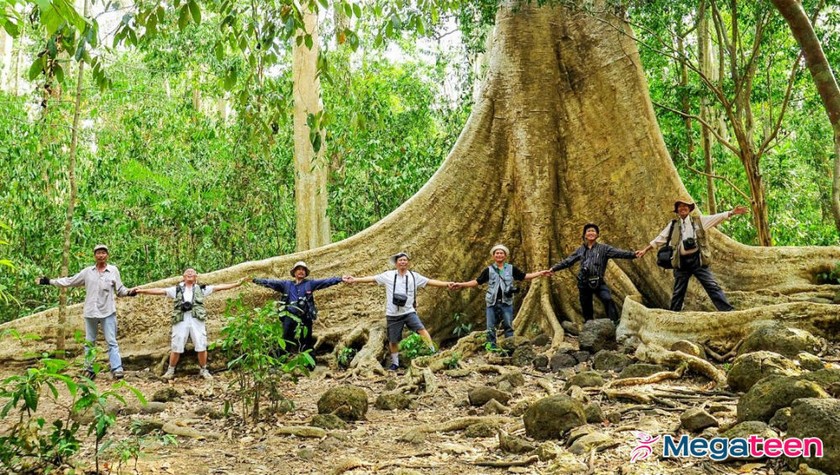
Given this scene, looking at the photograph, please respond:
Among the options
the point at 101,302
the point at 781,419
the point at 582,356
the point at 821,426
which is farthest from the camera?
the point at 101,302

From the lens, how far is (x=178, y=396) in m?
6.16

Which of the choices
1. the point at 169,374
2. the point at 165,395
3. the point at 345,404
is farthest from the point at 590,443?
the point at 169,374

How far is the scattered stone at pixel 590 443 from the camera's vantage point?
3.72 meters

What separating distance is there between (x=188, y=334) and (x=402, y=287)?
2441 mm

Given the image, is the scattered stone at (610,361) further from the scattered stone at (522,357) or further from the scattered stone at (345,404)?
the scattered stone at (345,404)

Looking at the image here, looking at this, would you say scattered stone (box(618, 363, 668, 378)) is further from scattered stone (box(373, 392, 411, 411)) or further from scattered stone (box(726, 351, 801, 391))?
scattered stone (box(373, 392, 411, 411))

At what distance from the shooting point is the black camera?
292 inches

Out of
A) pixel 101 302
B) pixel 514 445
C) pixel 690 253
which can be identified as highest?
pixel 690 253

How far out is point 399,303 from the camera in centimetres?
742

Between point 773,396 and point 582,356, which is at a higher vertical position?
point 773,396

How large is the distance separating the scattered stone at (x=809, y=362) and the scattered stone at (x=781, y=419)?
149cm

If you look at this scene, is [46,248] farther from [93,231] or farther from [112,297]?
[112,297]

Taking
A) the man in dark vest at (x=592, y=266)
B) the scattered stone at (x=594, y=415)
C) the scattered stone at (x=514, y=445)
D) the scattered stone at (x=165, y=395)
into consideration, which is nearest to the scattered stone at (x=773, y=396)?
the scattered stone at (x=594, y=415)

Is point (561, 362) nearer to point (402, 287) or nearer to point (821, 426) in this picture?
point (402, 287)
